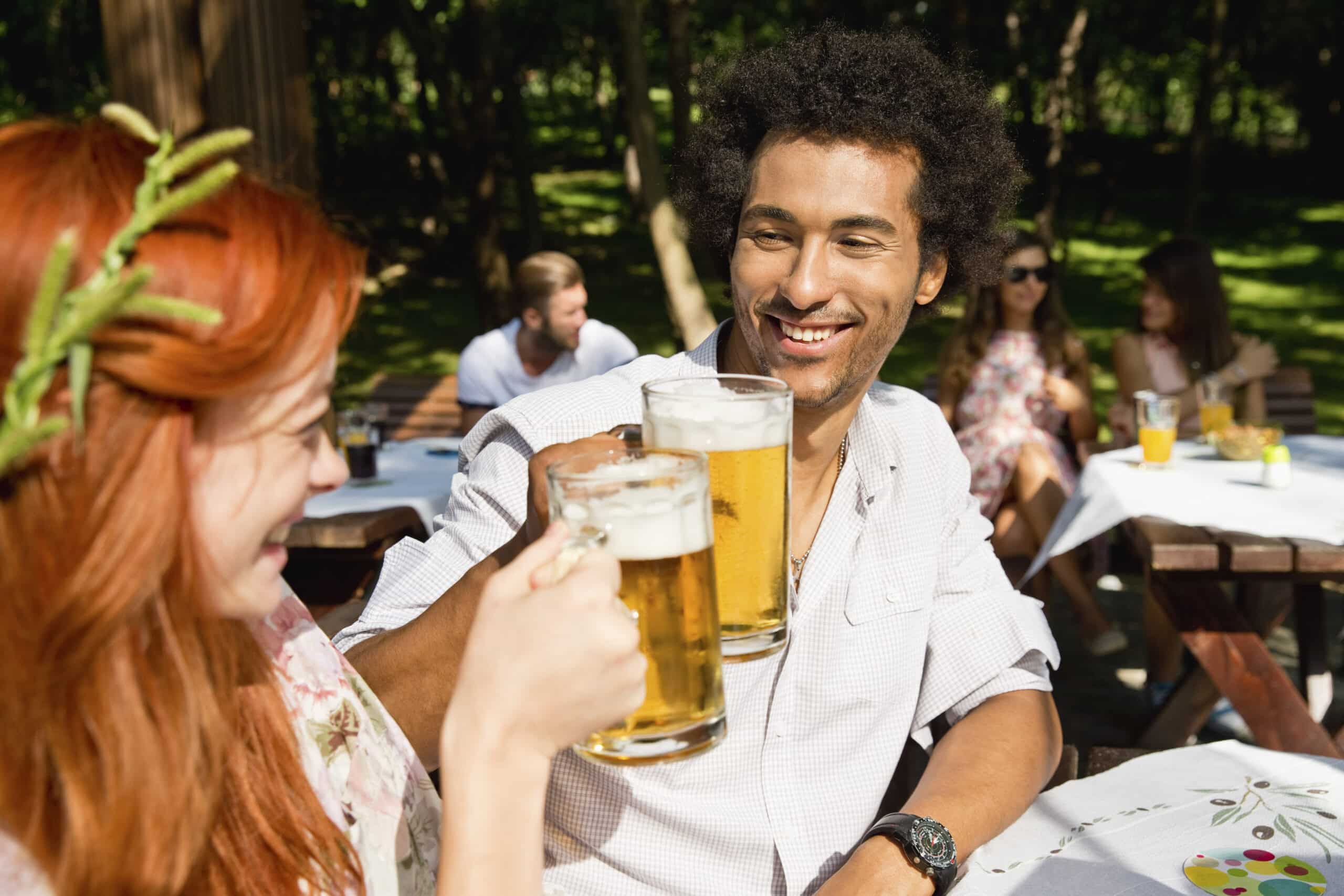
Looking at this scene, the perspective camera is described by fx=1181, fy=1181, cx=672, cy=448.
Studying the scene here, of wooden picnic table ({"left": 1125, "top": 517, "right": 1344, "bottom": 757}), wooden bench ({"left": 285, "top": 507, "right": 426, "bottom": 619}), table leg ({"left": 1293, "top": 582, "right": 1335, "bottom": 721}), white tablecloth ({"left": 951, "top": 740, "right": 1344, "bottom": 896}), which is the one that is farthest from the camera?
table leg ({"left": 1293, "top": 582, "right": 1335, "bottom": 721})

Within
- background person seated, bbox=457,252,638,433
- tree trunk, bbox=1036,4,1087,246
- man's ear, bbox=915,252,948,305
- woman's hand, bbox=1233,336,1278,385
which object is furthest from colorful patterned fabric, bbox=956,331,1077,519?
tree trunk, bbox=1036,4,1087,246

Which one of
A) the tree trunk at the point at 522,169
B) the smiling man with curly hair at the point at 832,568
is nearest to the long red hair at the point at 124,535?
the smiling man with curly hair at the point at 832,568

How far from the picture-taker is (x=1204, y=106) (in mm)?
11438

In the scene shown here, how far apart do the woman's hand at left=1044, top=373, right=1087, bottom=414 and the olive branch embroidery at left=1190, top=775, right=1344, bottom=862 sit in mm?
3978

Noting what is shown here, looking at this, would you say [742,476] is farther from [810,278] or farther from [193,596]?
[810,278]

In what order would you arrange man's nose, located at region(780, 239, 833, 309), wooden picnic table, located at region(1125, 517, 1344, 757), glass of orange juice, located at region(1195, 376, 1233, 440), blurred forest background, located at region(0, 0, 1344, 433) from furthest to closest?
glass of orange juice, located at region(1195, 376, 1233, 440), blurred forest background, located at region(0, 0, 1344, 433), wooden picnic table, located at region(1125, 517, 1344, 757), man's nose, located at region(780, 239, 833, 309)

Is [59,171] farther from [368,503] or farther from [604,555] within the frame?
[368,503]

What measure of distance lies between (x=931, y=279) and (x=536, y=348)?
154 inches

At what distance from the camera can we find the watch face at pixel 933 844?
1.62 m

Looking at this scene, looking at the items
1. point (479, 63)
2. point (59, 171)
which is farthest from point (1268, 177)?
point (59, 171)

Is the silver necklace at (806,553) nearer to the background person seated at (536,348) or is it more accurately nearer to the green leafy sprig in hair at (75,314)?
the green leafy sprig in hair at (75,314)

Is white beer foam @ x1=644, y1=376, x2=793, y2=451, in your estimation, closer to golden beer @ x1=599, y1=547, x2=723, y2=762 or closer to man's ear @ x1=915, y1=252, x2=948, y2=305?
golden beer @ x1=599, y1=547, x2=723, y2=762

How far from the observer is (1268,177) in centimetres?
2553

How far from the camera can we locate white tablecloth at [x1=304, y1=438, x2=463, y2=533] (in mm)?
4102
